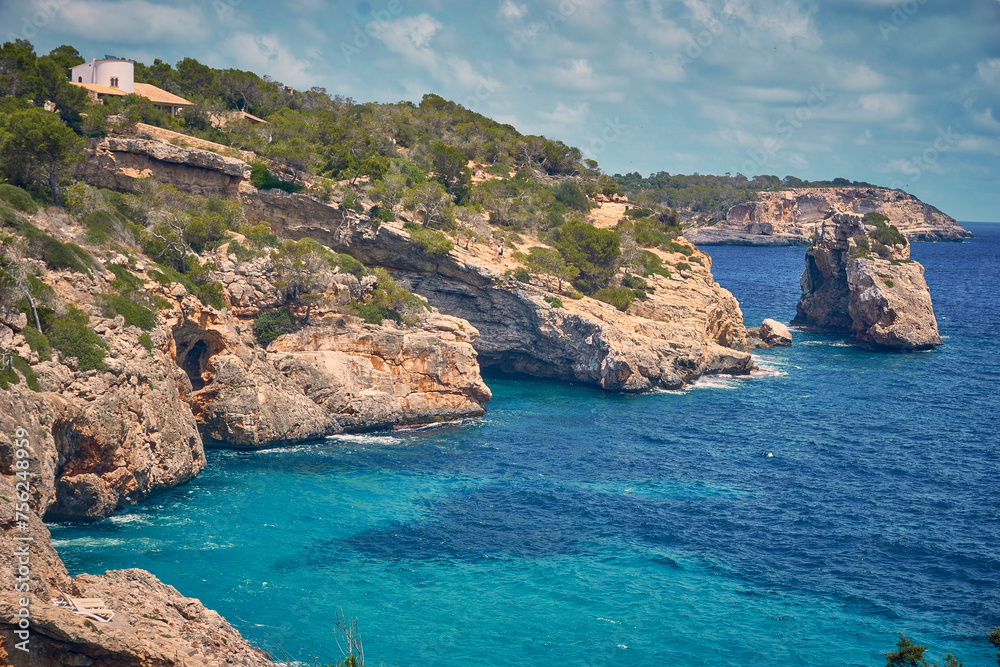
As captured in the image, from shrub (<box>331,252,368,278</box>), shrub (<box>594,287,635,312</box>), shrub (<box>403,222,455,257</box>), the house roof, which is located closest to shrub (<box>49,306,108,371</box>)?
shrub (<box>331,252,368,278</box>)

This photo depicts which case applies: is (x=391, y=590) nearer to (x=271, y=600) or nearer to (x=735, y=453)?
(x=271, y=600)

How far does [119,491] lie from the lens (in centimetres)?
3666

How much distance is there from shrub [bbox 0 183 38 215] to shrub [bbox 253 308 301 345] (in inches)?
550

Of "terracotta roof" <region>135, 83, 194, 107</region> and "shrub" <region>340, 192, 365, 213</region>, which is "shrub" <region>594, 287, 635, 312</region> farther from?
"terracotta roof" <region>135, 83, 194, 107</region>

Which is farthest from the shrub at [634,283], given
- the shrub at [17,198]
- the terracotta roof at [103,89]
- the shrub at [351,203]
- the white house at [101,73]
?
the shrub at [17,198]

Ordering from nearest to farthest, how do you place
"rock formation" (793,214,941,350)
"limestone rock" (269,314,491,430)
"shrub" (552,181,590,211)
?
1. "limestone rock" (269,314,491,430)
2. "rock formation" (793,214,941,350)
3. "shrub" (552,181,590,211)

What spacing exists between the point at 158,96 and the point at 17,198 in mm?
28912

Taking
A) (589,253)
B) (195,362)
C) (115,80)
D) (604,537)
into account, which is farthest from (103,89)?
(604,537)

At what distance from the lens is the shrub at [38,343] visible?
33.8m

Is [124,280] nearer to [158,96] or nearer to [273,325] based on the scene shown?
[273,325]

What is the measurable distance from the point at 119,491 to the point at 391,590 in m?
14.6

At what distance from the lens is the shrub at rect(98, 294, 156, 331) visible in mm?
39062

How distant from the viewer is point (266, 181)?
59969 millimetres

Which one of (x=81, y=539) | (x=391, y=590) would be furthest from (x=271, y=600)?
(x=81, y=539)
